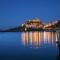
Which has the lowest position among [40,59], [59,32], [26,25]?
[40,59]

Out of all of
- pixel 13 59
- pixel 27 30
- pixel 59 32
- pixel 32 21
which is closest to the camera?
pixel 13 59

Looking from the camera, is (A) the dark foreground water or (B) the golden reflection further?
(B) the golden reflection

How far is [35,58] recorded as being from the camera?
2180 cm

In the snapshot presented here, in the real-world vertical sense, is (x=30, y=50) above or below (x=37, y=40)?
below

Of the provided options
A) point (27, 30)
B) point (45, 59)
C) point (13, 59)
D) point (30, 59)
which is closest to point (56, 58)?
point (45, 59)

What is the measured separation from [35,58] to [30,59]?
0.75m

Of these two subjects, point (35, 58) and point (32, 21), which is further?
point (32, 21)

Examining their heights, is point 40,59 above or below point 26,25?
below

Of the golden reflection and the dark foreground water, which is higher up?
the golden reflection

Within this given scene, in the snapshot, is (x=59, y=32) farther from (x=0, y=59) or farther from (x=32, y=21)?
(x=32, y=21)

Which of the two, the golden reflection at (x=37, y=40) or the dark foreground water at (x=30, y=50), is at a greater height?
the golden reflection at (x=37, y=40)

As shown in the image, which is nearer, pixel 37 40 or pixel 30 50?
pixel 30 50

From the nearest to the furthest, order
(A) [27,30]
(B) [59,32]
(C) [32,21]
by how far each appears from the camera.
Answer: (B) [59,32] < (A) [27,30] < (C) [32,21]

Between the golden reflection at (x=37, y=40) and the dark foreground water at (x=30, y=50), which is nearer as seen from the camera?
the dark foreground water at (x=30, y=50)
